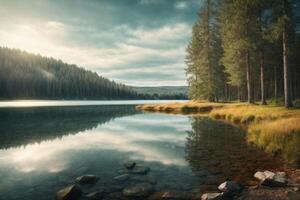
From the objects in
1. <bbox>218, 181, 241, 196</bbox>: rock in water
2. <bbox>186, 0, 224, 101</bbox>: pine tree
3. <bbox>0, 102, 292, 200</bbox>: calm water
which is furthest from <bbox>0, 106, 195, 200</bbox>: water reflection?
<bbox>186, 0, 224, 101</bbox>: pine tree

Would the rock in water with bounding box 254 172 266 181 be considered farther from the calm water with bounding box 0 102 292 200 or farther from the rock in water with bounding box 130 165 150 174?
the rock in water with bounding box 130 165 150 174

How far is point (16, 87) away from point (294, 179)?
171104 mm

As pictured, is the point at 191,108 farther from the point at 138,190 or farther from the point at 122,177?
the point at 138,190

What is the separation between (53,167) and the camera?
12453mm

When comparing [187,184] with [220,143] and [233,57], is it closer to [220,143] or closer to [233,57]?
[220,143]

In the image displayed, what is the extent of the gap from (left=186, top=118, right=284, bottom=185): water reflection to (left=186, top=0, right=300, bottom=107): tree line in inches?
515

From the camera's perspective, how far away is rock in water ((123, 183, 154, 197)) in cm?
859

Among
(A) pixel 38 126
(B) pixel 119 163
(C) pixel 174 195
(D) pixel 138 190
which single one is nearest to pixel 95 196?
(D) pixel 138 190

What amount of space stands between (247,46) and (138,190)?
94.2 feet

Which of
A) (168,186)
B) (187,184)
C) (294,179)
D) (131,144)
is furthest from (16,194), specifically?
(131,144)

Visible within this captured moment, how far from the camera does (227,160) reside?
42.6 feet

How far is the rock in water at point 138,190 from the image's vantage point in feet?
28.2

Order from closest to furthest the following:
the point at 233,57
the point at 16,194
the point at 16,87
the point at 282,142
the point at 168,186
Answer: the point at 16,194 → the point at 168,186 → the point at 282,142 → the point at 233,57 → the point at 16,87

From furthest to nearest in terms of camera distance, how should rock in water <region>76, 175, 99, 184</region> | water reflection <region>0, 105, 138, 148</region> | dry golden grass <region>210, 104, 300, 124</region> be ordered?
1. dry golden grass <region>210, 104, 300, 124</region>
2. water reflection <region>0, 105, 138, 148</region>
3. rock in water <region>76, 175, 99, 184</region>
